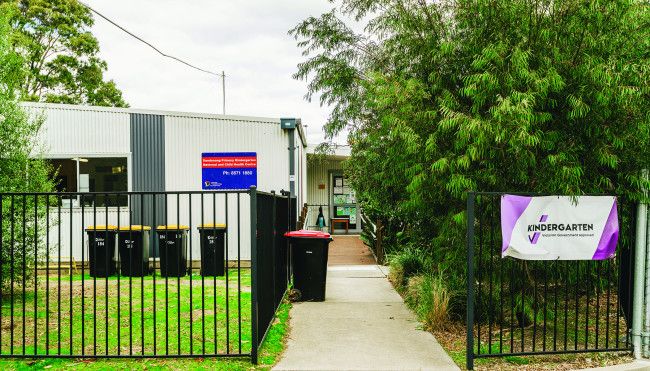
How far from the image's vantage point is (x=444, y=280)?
24.5 ft

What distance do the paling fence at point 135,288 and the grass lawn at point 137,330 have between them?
0.02 meters

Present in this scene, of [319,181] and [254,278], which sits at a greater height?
[319,181]

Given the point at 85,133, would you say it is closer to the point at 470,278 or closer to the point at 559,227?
the point at 470,278

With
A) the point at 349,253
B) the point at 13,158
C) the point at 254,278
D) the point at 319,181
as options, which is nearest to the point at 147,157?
the point at 13,158

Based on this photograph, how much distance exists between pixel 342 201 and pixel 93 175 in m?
11.9

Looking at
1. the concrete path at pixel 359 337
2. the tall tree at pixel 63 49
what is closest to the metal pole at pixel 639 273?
the concrete path at pixel 359 337

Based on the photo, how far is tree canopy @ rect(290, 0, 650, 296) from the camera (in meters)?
5.85

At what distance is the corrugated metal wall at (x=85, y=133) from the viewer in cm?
1249

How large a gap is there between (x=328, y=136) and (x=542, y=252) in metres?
8.43

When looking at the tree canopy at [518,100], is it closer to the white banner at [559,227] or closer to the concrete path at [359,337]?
the white banner at [559,227]

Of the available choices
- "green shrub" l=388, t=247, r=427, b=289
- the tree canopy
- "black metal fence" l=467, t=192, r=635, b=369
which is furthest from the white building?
"black metal fence" l=467, t=192, r=635, b=369

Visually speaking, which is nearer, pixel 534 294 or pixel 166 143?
pixel 534 294

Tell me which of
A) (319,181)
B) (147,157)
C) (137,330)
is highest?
(147,157)

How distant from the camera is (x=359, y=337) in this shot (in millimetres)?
6578
